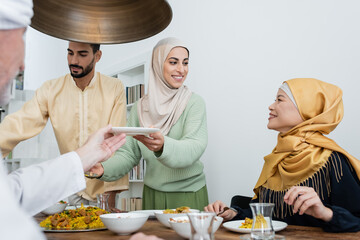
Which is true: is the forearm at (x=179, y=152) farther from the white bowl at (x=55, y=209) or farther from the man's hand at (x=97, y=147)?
the white bowl at (x=55, y=209)

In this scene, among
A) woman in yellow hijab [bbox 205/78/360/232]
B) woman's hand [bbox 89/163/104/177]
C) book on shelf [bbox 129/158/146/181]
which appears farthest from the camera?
book on shelf [bbox 129/158/146/181]

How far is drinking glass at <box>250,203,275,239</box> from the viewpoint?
3.42 feet

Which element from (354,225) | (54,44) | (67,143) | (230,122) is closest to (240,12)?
(230,122)

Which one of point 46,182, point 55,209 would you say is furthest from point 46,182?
point 55,209

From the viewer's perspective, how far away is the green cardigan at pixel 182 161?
6.55ft

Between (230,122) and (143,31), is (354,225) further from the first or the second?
(230,122)

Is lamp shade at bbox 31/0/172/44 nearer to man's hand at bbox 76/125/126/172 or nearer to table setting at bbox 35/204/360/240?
man's hand at bbox 76/125/126/172

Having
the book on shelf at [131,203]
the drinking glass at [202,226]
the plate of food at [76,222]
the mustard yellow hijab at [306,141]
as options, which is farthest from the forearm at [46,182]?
the book on shelf at [131,203]

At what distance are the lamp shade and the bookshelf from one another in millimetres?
2375

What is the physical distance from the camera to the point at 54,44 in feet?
20.1

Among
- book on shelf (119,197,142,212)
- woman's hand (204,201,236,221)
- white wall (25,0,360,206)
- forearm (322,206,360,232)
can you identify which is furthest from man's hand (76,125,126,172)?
book on shelf (119,197,142,212)

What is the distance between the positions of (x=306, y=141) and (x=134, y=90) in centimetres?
289

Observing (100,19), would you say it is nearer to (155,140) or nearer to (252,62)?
(155,140)

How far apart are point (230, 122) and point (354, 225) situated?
6.34 feet
